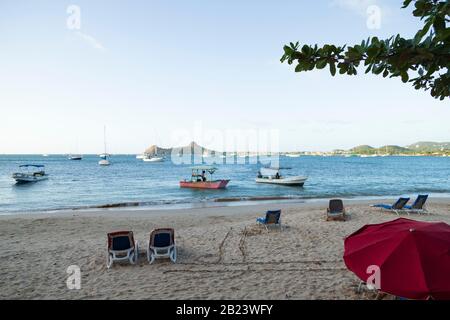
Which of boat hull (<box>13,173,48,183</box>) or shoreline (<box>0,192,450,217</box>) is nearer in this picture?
shoreline (<box>0,192,450,217</box>)

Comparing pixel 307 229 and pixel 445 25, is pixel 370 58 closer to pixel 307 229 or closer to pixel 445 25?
pixel 445 25

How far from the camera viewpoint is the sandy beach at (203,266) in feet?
20.2

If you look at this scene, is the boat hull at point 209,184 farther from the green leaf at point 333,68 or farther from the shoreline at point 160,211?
the green leaf at point 333,68

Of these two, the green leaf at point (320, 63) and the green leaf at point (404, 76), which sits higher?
the green leaf at point (320, 63)

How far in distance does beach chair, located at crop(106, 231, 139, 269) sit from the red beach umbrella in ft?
19.1

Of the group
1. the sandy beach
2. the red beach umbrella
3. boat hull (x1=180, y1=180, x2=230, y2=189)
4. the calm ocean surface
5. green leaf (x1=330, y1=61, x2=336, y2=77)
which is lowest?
the calm ocean surface

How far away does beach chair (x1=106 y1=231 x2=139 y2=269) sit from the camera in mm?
8000

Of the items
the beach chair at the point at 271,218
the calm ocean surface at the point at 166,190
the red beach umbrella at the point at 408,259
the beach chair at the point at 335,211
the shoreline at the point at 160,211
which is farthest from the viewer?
the calm ocean surface at the point at 166,190

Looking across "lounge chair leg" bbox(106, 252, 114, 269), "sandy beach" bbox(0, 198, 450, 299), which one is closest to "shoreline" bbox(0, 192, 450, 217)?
"sandy beach" bbox(0, 198, 450, 299)

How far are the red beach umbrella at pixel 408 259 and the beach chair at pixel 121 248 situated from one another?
19.1 ft

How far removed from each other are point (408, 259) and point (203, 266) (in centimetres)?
501

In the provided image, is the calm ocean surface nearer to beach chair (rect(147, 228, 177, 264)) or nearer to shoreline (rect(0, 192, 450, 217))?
shoreline (rect(0, 192, 450, 217))

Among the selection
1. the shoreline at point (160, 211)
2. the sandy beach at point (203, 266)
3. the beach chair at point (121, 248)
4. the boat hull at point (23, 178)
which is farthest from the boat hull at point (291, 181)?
the boat hull at point (23, 178)
